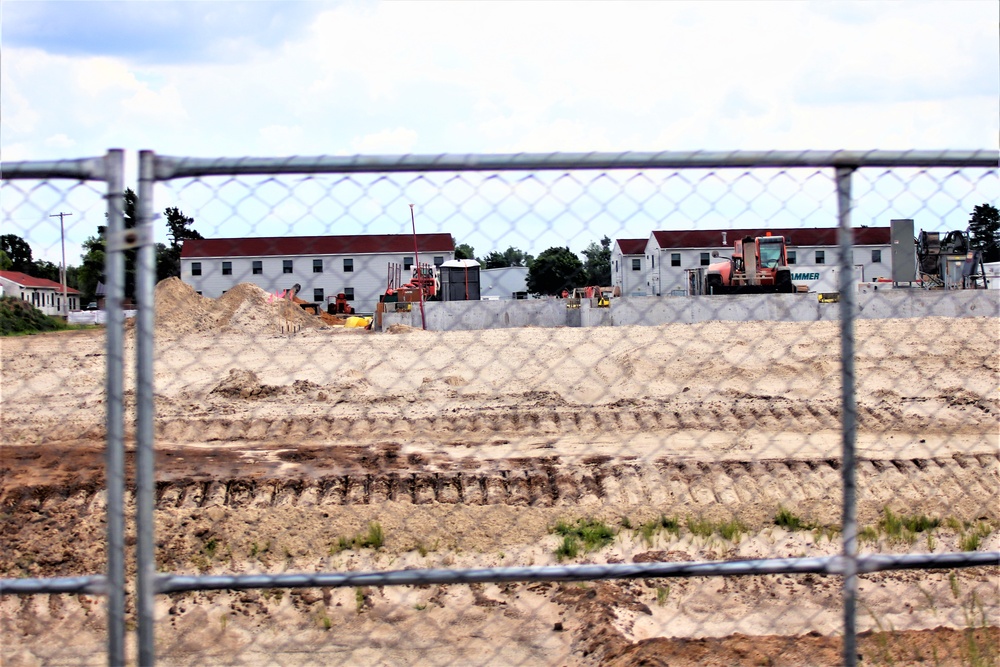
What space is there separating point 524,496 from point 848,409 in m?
5.79

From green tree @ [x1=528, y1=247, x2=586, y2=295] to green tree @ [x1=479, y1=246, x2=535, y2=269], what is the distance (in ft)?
0.16

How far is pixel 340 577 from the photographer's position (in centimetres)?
254

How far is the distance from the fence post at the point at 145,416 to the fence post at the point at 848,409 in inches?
80.4

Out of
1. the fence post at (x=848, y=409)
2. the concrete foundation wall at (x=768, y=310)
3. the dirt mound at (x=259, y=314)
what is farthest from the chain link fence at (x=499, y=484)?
the dirt mound at (x=259, y=314)

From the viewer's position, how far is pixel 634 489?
8531mm

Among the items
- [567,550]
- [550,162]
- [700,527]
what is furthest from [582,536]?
[550,162]

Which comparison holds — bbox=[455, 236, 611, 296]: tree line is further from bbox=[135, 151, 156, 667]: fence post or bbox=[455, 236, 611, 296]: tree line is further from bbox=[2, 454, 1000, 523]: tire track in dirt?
bbox=[2, 454, 1000, 523]: tire track in dirt

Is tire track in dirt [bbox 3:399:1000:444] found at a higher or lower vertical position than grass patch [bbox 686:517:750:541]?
higher

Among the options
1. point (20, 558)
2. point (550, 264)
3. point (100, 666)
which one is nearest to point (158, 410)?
point (20, 558)

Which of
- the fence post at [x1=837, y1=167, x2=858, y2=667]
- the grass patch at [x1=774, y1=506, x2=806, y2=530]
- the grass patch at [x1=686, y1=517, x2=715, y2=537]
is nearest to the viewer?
the fence post at [x1=837, y1=167, x2=858, y2=667]

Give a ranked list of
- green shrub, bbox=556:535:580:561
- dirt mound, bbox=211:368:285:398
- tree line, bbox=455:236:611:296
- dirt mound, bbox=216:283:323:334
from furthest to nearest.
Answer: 1. dirt mound, bbox=216:283:323:334
2. dirt mound, bbox=211:368:285:398
3. green shrub, bbox=556:535:580:561
4. tree line, bbox=455:236:611:296

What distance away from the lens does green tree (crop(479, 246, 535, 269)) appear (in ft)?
9.38

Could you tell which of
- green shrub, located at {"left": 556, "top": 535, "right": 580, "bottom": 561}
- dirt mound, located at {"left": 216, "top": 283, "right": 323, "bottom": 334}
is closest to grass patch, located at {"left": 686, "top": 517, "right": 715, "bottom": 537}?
green shrub, located at {"left": 556, "top": 535, "right": 580, "bottom": 561}

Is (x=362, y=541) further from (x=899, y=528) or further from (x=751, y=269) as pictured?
(x=751, y=269)
